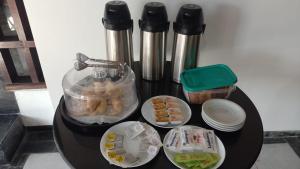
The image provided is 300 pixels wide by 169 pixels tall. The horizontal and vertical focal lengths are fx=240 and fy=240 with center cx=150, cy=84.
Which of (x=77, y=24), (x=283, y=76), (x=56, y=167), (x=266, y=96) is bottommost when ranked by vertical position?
(x=56, y=167)

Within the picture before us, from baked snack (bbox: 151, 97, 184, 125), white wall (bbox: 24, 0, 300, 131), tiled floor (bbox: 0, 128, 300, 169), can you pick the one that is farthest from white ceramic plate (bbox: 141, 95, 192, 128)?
tiled floor (bbox: 0, 128, 300, 169)

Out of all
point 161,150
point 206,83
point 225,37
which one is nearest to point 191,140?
point 161,150

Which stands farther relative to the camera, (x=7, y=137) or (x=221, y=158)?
(x=7, y=137)

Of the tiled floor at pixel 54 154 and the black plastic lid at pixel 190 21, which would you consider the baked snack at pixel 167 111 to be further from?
the tiled floor at pixel 54 154

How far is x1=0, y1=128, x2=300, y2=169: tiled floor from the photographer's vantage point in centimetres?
134

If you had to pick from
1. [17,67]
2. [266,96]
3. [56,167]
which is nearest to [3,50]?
Result: [17,67]

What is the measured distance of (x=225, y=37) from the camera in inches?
44.3

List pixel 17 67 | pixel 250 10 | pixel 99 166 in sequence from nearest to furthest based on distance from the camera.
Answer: pixel 99 166 < pixel 250 10 < pixel 17 67

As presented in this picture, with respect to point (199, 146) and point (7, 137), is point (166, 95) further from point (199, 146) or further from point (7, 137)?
point (7, 137)

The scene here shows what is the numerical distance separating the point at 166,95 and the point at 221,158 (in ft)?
1.02

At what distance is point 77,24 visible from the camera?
108 cm

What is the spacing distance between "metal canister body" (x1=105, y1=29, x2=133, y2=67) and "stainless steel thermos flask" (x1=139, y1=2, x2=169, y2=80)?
2.1 inches

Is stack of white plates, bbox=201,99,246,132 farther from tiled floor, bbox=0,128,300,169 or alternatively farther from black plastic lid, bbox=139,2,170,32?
tiled floor, bbox=0,128,300,169

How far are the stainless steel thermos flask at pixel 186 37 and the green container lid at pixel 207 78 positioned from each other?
4cm
